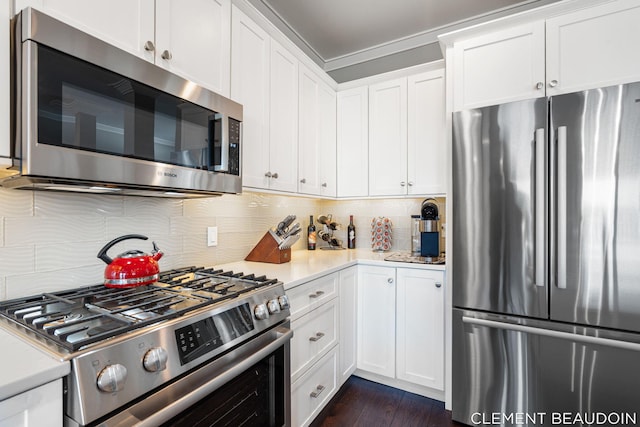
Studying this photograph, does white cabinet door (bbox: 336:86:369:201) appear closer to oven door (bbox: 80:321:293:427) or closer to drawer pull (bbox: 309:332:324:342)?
drawer pull (bbox: 309:332:324:342)

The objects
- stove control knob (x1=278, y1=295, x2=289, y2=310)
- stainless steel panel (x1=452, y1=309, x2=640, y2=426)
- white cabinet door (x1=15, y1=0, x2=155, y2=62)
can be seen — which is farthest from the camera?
stainless steel panel (x1=452, y1=309, x2=640, y2=426)

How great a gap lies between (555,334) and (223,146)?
6.13 ft

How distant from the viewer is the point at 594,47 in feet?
5.12

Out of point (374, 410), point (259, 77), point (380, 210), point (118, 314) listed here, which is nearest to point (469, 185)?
point (380, 210)

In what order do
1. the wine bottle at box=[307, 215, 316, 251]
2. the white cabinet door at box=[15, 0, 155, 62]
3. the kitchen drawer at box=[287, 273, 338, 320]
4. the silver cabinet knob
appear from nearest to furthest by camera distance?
1. the white cabinet door at box=[15, 0, 155, 62]
2. the silver cabinet knob
3. the kitchen drawer at box=[287, 273, 338, 320]
4. the wine bottle at box=[307, 215, 316, 251]

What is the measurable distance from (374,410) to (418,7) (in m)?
2.89

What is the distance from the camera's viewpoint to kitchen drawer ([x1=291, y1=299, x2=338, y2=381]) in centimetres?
158

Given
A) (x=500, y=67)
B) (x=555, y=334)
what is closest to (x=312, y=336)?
(x=555, y=334)

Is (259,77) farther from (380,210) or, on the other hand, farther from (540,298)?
(540,298)

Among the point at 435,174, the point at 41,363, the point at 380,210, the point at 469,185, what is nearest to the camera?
the point at 41,363

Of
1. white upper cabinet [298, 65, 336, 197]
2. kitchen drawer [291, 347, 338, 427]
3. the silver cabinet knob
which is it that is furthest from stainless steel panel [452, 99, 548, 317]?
the silver cabinet knob

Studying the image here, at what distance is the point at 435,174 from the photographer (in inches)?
92.0

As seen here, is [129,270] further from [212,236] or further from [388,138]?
[388,138]

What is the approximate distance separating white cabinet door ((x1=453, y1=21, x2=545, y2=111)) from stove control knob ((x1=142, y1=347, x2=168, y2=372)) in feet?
6.29
